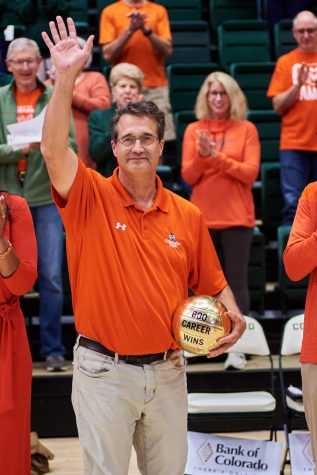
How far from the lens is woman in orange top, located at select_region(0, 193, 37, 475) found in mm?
4148

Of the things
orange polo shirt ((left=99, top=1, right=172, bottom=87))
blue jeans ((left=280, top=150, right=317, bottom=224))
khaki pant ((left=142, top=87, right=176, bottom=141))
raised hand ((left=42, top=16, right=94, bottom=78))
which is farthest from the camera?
orange polo shirt ((left=99, top=1, right=172, bottom=87))

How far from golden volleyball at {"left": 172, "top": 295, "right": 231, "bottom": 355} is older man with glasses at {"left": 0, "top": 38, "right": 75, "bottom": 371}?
9.07ft

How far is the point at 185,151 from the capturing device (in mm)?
6762

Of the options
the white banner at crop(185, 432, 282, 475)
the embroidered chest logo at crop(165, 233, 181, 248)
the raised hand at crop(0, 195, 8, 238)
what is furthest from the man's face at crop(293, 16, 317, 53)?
the embroidered chest logo at crop(165, 233, 181, 248)

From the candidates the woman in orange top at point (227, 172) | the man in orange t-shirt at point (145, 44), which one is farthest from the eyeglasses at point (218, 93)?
the man in orange t-shirt at point (145, 44)

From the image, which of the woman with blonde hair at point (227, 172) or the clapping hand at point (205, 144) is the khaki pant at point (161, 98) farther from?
the clapping hand at point (205, 144)

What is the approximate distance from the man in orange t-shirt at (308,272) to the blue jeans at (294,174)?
10.7ft

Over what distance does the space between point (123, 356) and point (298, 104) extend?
4351 mm

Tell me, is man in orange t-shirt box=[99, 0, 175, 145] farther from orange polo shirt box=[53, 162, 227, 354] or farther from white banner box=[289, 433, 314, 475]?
orange polo shirt box=[53, 162, 227, 354]

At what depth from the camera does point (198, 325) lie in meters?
3.64

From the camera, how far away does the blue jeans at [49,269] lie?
6340 millimetres

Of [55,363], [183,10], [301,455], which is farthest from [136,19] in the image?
[301,455]

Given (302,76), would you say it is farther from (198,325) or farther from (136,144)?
(198,325)

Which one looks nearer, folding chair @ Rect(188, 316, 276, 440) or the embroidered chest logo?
the embroidered chest logo
